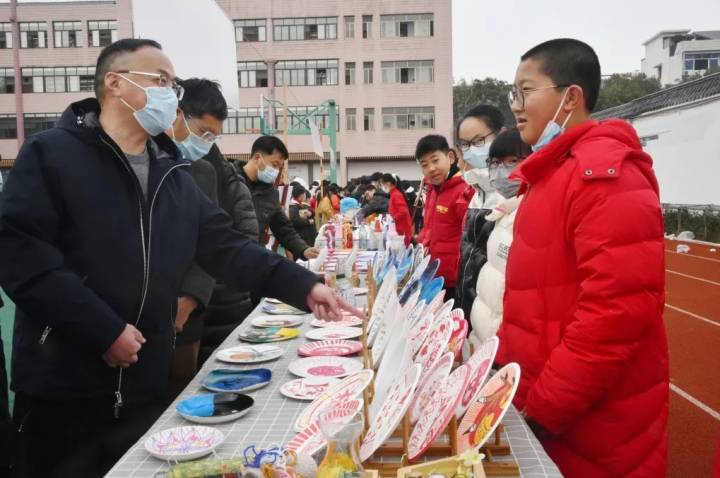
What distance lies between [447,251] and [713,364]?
294cm

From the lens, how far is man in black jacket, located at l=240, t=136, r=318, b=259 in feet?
15.0

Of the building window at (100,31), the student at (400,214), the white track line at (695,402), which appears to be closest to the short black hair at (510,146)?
the white track line at (695,402)

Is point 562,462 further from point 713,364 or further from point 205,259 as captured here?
point 713,364

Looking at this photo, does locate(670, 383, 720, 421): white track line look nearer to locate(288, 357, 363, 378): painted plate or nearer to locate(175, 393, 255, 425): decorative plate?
locate(288, 357, 363, 378): painted plate

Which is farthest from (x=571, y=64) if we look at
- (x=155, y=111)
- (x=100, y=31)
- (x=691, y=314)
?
(x=100, y=31)

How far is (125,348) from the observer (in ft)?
5.79

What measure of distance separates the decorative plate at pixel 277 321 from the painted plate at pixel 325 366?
0.72m

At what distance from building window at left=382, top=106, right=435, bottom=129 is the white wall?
1587cm

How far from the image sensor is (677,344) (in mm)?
5934

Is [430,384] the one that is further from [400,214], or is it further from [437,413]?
[400,214]

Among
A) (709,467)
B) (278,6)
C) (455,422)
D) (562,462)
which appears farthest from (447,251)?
(278,6)

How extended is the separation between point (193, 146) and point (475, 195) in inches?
66.9

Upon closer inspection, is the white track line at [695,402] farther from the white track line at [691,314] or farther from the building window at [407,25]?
the building window at [407,25]

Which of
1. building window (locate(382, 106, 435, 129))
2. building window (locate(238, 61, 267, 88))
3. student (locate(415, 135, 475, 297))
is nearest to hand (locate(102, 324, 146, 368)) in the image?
student (locate(415, 135, 475, 297))
